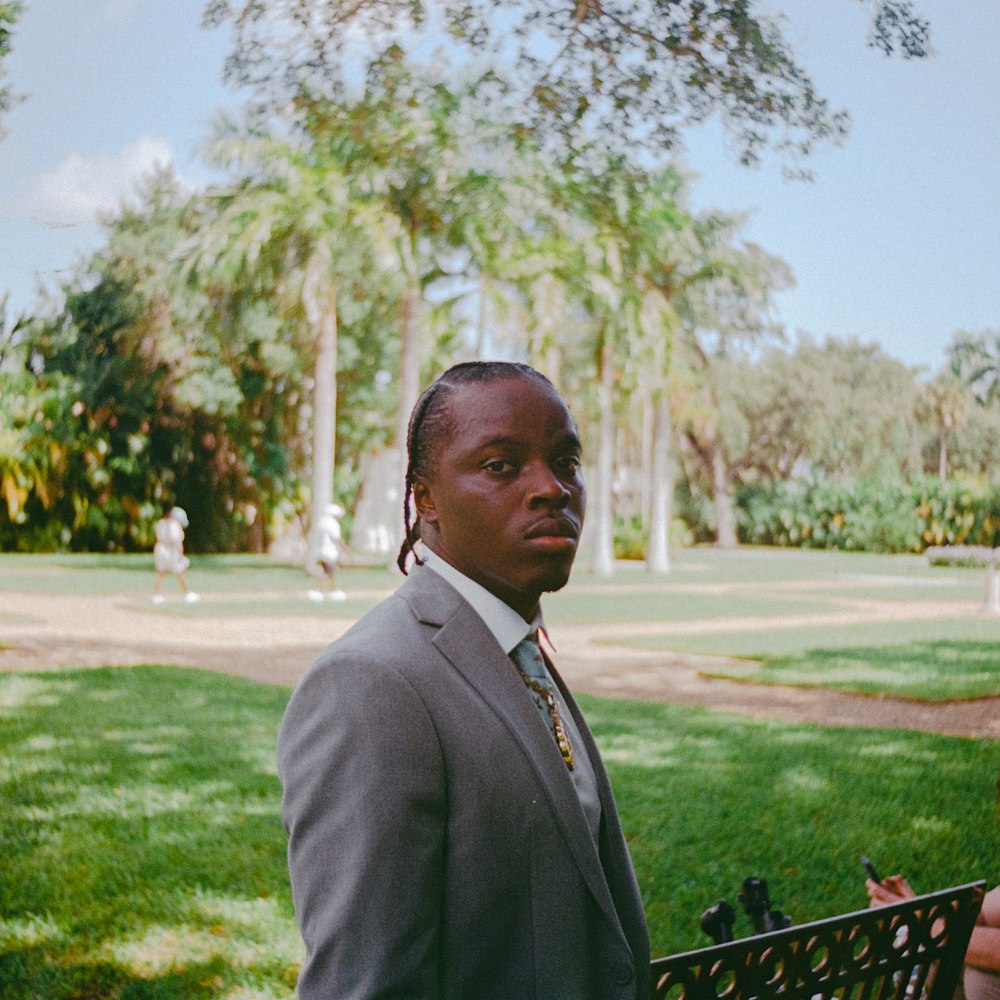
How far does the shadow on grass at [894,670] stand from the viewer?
9.18m

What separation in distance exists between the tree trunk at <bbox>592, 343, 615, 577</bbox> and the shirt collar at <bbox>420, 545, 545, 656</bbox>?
21.7 m

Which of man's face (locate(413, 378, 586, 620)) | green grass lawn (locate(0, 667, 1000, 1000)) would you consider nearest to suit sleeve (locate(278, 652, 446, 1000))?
man's face (locate(413, 378, 586, 620))

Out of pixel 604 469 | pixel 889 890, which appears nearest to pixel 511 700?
pixel 889 890

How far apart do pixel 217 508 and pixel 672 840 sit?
74.5ft

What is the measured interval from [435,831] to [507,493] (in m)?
0.39

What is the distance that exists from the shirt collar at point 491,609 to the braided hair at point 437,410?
7cm

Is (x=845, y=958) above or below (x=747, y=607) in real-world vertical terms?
above

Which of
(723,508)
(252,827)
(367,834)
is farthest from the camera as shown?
(723,508)

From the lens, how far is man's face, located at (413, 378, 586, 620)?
133 cm

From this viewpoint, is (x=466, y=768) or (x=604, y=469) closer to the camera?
(x=466, y=768)

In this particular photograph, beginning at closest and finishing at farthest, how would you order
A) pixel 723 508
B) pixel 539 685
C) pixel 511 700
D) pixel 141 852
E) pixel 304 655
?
1. pixel 511 700
2. pixel 539 685
3. pixel 141 852
4. pixel 304 655
5. pixel 723 508

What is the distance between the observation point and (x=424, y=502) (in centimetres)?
142

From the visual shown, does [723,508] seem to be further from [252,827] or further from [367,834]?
[367,834]

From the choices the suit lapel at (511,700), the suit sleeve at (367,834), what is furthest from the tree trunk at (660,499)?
the suit sleeve at (367,834)
